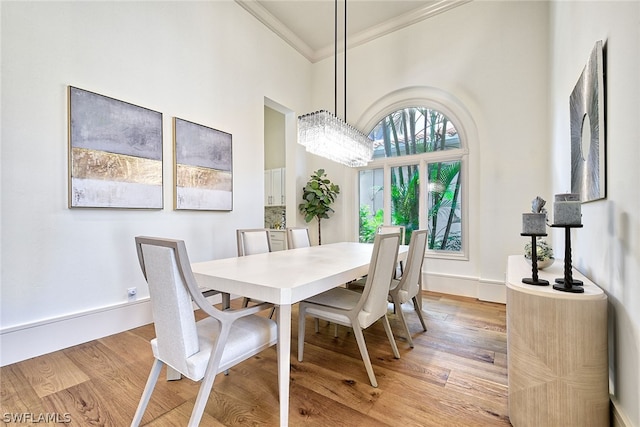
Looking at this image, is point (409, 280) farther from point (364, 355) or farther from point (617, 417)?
point (617, 417)

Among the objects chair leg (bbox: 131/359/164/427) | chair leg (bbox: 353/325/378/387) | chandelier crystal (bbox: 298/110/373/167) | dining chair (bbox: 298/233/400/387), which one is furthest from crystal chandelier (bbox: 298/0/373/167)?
chair leg (bbox: 131/359/164/427)

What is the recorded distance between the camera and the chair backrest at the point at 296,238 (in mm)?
3191

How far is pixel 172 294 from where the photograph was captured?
1.15 metres

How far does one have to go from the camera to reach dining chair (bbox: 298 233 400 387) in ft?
5.46

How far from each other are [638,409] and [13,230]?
3.61 m

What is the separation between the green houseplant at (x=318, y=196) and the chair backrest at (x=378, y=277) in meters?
2.78

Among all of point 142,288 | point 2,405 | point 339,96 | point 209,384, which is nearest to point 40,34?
point 142,288

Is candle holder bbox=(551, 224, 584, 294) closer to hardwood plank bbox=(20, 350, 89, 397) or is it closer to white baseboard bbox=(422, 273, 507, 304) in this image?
white baseboard bbox=(422, 273, 507, 304)

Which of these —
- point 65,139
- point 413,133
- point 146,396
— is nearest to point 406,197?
point 413,133

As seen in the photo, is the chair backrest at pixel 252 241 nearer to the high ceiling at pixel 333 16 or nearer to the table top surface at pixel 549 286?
the table top surface at pixel 549 286

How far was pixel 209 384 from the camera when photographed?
1181 millimetres

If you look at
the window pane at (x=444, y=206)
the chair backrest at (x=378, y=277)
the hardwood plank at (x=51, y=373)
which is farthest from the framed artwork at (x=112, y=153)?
the window pane at (x=444, y=206)

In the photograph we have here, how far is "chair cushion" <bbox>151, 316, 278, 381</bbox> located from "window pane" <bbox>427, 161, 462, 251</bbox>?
313 centimetres

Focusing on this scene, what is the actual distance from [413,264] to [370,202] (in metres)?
2.40
